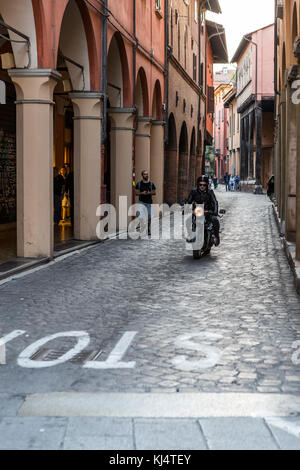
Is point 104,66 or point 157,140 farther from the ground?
point 104,66

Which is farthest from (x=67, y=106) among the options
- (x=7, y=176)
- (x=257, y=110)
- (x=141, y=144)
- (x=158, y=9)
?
(x=257, y=110)

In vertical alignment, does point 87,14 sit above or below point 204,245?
above

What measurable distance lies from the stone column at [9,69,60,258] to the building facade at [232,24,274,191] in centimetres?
3764

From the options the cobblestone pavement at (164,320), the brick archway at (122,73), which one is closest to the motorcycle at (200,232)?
the cobblestone pavement at (164,320)

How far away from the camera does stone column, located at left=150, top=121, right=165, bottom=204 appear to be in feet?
88.3

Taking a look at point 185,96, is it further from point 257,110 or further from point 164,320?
point 164,320

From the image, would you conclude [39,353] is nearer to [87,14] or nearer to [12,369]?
[12,369]

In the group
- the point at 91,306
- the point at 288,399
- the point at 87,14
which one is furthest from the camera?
the point at 87,14

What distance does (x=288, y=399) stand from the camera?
5.07 metres

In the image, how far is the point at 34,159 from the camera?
41.9 feet

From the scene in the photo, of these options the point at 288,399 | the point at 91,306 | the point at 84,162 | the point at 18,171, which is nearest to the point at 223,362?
the point at 288,399

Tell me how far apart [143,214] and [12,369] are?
12.9 m

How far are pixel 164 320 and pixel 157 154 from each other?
19395mm

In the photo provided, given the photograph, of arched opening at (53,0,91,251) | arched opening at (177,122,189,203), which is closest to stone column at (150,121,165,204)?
arched opening at (53,0,91,251)
